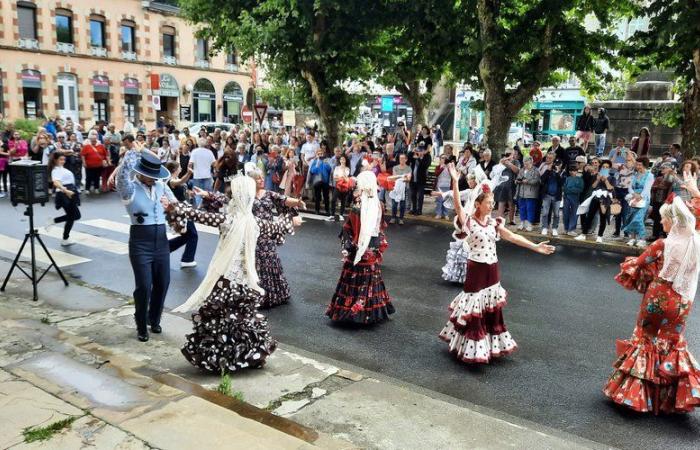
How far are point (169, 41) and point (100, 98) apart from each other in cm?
693

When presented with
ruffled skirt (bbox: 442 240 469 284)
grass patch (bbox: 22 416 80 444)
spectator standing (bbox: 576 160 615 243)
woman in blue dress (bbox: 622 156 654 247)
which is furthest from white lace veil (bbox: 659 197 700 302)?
spectator standing (bbox: 576 160 615 243)

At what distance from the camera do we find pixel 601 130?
1888 cm

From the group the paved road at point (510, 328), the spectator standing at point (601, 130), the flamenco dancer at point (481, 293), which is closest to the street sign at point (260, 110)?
the paved road at point (510, 328)

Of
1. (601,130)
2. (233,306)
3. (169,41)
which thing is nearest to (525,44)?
(601,130)

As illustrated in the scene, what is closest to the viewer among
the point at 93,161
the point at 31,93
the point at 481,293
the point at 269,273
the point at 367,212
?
the point at 481,293

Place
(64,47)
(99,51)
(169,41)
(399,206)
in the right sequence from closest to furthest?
(399,206)
(64,47)
(99,51)
(169,41)

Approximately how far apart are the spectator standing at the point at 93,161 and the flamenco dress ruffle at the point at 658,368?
16.4 metres

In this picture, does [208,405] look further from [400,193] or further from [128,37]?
[128,37]

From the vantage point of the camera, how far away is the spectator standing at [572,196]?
513 inches

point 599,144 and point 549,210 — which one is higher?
point 599,144

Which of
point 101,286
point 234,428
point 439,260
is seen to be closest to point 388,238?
point 439,260

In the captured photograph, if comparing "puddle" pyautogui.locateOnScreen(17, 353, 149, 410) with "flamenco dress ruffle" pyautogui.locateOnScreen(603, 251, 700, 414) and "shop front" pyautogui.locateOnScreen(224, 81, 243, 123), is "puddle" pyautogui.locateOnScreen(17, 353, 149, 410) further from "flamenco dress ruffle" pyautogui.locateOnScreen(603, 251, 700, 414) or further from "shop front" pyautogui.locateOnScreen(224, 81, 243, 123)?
"shop front" pyautogui.locateOnScreen(224, 81, 243, 123)

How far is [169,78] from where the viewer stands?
4244 centimetres

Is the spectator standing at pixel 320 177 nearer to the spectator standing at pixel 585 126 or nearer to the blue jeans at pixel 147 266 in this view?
the spectator standing at pixel 585 126
